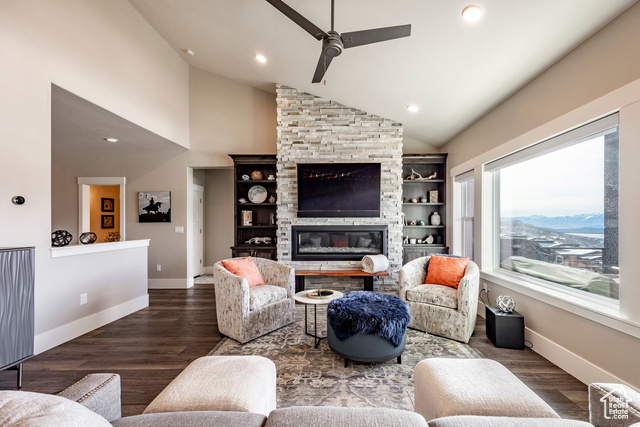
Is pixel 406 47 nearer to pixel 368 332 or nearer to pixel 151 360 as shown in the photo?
pixel 368 332

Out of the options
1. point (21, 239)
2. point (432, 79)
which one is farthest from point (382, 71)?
point (21, 239)

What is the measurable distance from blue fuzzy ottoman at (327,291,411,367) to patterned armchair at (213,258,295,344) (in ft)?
2.94

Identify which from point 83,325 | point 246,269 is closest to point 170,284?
point 83,325

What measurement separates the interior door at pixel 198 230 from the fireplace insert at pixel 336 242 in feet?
7.54

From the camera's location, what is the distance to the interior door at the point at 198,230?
18.0ft

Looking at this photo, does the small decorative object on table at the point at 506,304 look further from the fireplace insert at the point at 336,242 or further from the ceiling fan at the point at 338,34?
the ceiling fan at the point at 338,34

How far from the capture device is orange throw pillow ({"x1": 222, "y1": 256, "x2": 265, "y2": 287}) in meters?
3.04

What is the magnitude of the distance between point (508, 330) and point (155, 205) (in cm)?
547

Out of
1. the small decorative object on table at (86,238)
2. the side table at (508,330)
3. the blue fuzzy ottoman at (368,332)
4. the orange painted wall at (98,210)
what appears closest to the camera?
the blue fuzzy ottoman at (368,332)

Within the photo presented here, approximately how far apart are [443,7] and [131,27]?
3.91m

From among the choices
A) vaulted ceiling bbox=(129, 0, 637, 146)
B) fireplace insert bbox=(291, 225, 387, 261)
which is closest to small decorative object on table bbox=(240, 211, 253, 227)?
fireplace insert bbox=(291, 225, 387, 261)

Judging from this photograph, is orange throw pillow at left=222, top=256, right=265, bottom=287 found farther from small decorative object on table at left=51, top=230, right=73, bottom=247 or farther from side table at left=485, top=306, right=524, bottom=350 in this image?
side table at left=485, top=306, right=524, bottom=350

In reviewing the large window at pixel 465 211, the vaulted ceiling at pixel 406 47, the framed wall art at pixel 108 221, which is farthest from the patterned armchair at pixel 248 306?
the framed wall art at pixel 108 221

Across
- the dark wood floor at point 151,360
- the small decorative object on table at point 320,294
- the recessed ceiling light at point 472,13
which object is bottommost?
the dark wood floor at point 151,360
